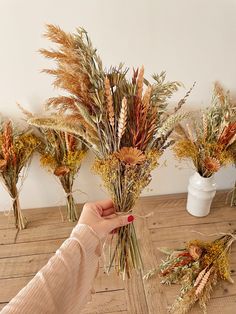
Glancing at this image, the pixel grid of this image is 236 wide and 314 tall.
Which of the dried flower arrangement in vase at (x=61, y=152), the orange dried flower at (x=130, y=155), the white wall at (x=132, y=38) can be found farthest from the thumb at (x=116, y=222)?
the white wall at (x=132, y=38)

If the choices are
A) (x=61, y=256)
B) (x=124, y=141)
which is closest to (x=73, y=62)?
(x=124, y=141)

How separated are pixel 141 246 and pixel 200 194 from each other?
38cm

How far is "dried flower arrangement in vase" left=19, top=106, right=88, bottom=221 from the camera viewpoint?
131cm

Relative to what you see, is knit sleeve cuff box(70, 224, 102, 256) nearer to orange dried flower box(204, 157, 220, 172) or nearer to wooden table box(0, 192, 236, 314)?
wooden table box(0, 192, 236, 314)

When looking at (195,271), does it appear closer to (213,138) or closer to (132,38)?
(213,138)

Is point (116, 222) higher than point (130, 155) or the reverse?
the reverse

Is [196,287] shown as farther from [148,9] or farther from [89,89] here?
[148,9]

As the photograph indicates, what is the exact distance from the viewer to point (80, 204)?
162 centimetres

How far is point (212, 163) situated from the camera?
127cm

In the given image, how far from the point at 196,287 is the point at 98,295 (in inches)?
14.5

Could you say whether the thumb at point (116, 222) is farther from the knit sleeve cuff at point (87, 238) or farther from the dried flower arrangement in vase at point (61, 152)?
the dried flower arrangement in vase at point (61, 152)

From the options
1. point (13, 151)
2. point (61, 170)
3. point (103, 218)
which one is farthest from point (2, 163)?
point (103, 218)

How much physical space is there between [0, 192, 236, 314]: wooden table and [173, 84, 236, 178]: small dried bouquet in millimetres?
304

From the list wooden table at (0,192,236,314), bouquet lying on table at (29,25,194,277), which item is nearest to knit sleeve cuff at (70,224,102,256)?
bouquet lying on table at (29,25,194,277)
